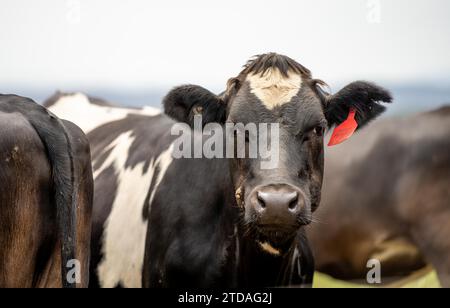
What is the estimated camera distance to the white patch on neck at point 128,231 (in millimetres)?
5801

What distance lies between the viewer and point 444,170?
7965 mm

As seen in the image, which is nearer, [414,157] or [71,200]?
[71,200]

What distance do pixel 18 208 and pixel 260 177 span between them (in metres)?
1.36

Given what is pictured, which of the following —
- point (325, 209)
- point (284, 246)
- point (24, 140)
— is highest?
point (24, 140)

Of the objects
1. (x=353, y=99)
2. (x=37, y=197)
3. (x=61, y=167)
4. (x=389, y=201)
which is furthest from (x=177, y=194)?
(x=389, y=201)

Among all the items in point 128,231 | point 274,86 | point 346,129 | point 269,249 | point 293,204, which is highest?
point 274,86

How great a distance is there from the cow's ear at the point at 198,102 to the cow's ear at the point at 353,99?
649 mm

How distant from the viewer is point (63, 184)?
413 cm

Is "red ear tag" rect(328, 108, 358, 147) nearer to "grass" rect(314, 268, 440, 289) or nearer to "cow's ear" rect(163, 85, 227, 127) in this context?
"cow's ear" rect(163, 85, 227, 127)

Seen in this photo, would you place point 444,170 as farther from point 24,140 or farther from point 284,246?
point 24,140

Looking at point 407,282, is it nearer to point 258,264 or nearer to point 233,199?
point 258,264

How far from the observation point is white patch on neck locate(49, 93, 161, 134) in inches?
306

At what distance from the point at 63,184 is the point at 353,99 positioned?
1932mm
